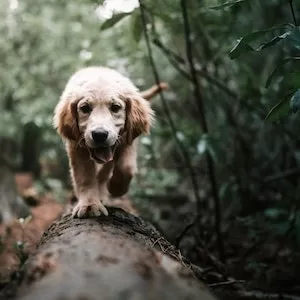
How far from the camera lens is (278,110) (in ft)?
7.47

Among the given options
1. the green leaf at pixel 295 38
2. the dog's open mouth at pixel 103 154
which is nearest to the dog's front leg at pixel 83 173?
the dog's open mouth at pixel 103 154

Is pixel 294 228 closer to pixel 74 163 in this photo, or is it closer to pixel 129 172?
pixel 129 172

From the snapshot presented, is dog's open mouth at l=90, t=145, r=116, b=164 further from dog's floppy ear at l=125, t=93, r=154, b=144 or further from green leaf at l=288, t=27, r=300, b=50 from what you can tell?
green leaf at l=288, t=27, r=300, b=50

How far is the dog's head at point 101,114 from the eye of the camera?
2838mm

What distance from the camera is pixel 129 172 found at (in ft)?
10.9

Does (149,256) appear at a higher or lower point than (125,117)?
lower

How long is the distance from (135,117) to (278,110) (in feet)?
3.91

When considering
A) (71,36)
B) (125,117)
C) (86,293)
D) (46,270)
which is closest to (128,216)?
(125,117)

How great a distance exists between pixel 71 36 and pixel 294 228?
3989 millimetres

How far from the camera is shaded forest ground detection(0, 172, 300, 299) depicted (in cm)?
350

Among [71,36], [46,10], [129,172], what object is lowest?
[129,172]

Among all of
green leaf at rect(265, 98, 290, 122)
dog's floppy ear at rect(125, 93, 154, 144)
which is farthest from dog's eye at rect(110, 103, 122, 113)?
green leaf at rect(265, 98, 290, 122)

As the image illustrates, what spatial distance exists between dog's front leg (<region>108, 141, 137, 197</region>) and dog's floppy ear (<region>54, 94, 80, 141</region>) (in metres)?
0.38

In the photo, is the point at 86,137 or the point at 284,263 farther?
the point at 284,263
